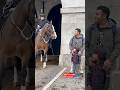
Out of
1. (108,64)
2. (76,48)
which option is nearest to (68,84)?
(76,48)

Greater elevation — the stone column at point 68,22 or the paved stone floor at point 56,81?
the stone column at point 68,22

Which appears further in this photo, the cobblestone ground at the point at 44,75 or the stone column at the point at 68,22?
the stone column at the point at 68,22

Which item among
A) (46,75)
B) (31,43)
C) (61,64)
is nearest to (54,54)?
(61,64)

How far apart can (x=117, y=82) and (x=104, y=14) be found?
1046mm

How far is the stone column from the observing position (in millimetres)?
11203

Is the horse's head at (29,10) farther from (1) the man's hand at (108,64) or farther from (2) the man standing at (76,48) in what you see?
(2) the man standing at (76,48)

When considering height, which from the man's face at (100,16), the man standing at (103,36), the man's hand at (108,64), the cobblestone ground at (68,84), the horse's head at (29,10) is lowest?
the cobblestone ground at (68,84)

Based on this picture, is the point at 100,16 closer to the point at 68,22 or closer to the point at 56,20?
the point at 68,22

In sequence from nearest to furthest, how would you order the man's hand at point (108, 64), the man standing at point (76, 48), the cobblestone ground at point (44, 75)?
the man's hand at point (108, 64)
the cobblestone ground at point (44, 75)
the man standing at point (76, 48)

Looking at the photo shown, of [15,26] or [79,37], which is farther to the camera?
[79,37]

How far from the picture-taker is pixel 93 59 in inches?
181

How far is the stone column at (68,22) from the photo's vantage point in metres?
11.2

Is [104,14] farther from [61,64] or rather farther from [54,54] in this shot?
[54,54]

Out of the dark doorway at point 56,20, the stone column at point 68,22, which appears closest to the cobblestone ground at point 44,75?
the stone column at point 68,22
